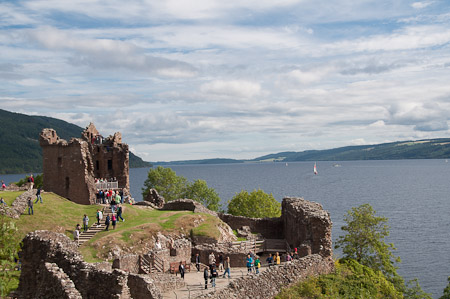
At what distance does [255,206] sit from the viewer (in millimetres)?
75688

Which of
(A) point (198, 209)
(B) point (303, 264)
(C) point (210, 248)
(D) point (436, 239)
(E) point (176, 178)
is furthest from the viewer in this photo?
(E) point (176, 178)

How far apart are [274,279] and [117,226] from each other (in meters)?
18.5

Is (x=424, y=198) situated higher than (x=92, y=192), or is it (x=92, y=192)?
(x=92, y=192)

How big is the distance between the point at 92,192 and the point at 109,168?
14896 millimetres

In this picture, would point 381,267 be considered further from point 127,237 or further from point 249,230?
point 127,237

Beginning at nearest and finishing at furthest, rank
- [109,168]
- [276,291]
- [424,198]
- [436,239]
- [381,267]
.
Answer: [276,291] < [381,267] < [109,168] < [436,239] < [424,198]

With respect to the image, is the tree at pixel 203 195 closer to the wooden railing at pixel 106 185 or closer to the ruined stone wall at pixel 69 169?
the wooden railing at pixel 106 185

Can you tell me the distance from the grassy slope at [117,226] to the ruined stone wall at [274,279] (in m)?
11.8

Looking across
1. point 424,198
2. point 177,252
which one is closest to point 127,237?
point 177,252

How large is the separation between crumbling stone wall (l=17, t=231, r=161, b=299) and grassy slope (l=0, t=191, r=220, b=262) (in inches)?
600

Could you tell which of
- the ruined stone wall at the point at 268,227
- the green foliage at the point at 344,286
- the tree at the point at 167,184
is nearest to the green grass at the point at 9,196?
the green foliage at the point at 344,286

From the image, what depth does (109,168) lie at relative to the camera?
216 ft

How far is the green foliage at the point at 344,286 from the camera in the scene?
1126 inches

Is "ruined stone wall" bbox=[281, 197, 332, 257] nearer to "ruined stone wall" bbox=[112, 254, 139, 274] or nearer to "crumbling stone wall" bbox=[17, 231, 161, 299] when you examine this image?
"ruined stone wall" bbox=[112, 254, 139, 274]
